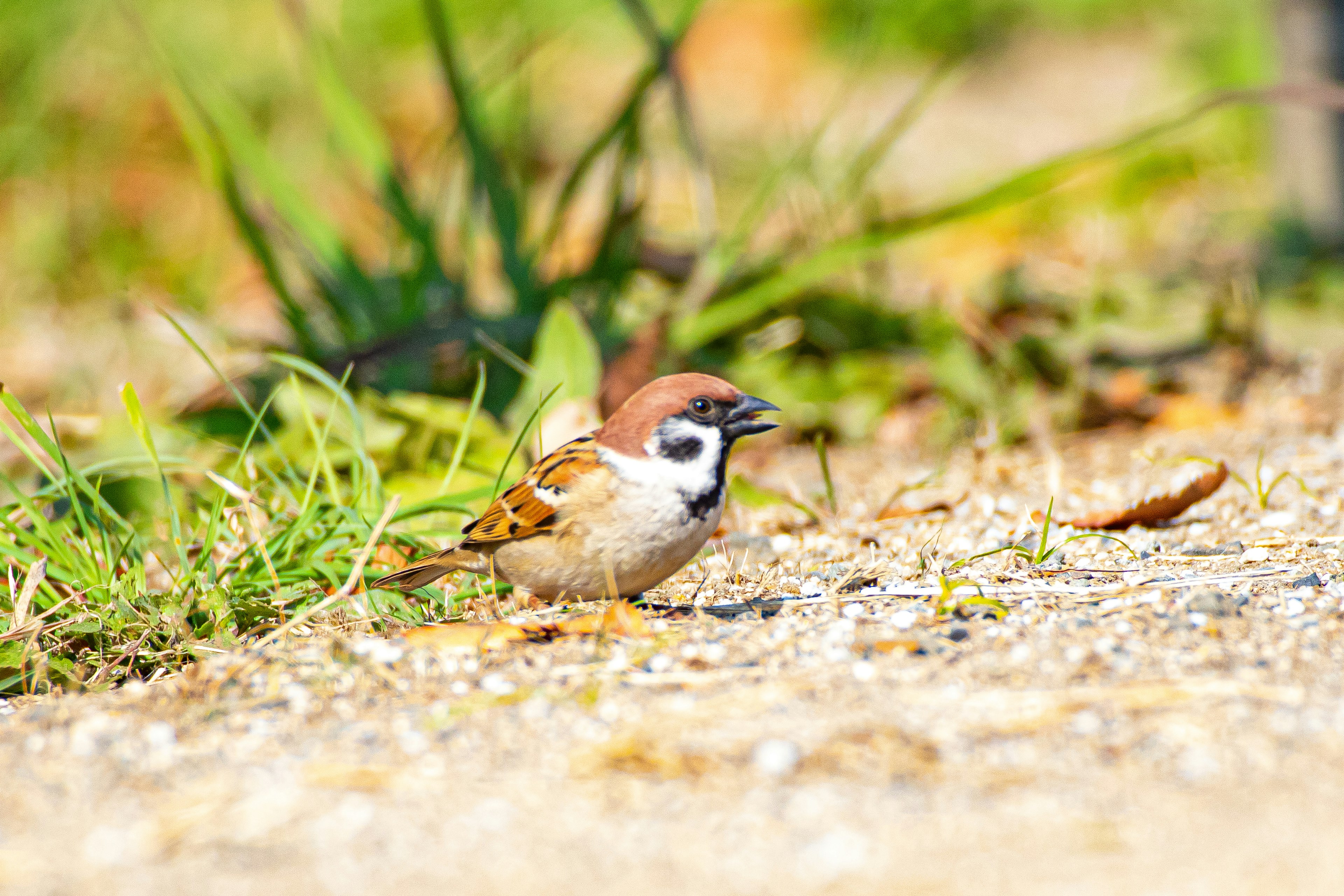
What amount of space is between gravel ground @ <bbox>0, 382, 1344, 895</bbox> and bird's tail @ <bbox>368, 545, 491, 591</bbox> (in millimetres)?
282

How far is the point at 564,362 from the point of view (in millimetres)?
4215

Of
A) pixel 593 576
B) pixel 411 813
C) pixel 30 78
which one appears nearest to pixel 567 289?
pixel 593 576

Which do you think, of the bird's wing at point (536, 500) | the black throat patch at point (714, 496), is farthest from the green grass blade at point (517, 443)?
the black throat patch at point (714, 496)

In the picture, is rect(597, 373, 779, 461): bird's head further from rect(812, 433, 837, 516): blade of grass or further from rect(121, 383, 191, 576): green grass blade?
rect(121, 383, 191, 576): green grass blade

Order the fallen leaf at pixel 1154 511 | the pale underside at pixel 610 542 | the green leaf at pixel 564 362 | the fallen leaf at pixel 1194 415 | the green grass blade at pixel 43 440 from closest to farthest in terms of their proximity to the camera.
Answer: the pale underside at pixel 610 542 < the green grass blade at pixel 43 440 < the fallen leaf at pixel 1154 511 < the green leaf at pixel 564 362 < the fallen leaf at pixel 1194 415

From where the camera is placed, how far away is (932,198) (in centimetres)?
877

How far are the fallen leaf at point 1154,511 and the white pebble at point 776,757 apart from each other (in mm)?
1674

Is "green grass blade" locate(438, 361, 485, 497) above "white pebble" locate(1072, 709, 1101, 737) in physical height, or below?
above

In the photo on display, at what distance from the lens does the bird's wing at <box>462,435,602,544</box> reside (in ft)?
10.8

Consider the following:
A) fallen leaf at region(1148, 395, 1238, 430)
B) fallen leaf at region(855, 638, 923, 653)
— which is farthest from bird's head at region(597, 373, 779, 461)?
fallen leaf at region(1148, 395, 1238, 430)

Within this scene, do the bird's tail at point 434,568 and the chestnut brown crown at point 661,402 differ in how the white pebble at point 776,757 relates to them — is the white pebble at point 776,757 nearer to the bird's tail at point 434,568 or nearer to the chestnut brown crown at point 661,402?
the chestnut brown crown at point 661,402

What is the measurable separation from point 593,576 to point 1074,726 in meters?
1.28

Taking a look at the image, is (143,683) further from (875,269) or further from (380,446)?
(875,269)

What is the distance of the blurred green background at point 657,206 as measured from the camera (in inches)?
196
